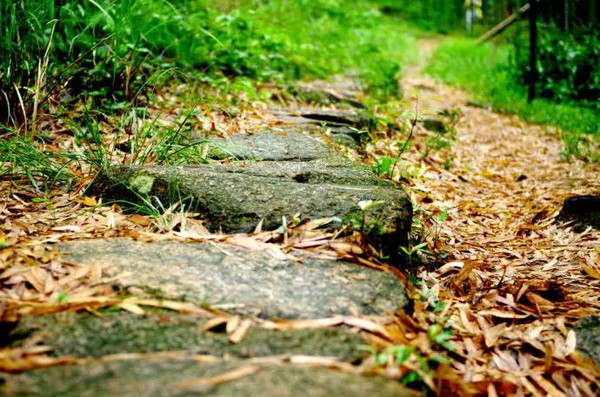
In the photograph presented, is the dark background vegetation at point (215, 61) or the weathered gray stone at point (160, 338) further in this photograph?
the dark background vegetation at point (215, 61)

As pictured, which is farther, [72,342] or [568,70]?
[568,70]

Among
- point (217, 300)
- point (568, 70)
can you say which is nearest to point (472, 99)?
point (568, 70)

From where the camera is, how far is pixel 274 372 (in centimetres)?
105

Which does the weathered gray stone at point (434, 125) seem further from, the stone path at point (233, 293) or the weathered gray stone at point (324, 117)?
the stone path at point (233, 293)

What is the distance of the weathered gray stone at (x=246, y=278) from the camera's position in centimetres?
141

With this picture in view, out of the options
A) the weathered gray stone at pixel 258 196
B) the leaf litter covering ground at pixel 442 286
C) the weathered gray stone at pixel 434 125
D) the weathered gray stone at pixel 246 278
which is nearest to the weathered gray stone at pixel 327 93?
Answer: the weathered gray stone at pixel 434 125

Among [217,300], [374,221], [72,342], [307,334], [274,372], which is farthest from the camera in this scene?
[374,221]

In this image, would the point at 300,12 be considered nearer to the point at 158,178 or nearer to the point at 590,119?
the point at 590,119

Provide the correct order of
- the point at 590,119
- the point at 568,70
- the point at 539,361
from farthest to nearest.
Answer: the point at 568,70 < the point at 590,119 < the point at 539,361

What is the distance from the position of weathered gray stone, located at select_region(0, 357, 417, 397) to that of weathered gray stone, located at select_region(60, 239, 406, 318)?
306 millimetres

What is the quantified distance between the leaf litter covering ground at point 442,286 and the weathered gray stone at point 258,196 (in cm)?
8

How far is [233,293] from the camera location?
1436 millimetres

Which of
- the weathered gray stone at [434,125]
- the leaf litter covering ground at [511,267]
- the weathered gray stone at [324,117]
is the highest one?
the weathered gray stone at [324,117]

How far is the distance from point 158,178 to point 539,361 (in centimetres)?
167
